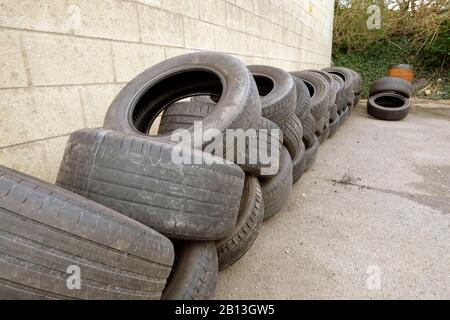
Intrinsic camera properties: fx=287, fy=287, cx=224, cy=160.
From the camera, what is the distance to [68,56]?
76.7 inches

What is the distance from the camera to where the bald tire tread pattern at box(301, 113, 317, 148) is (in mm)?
3393

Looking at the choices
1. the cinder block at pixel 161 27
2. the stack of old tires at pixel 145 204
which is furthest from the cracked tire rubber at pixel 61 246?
the cinder block at pixel 161 27

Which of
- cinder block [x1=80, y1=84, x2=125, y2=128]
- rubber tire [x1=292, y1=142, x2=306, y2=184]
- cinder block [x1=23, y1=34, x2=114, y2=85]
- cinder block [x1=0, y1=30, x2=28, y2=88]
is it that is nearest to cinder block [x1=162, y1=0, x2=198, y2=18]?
cinder block [x1=23, y1=34, x2=114, y2=85]

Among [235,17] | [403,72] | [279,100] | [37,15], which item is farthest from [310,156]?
[403,72]

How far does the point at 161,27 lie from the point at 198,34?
70 cm

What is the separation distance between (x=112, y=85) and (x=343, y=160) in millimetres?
3042

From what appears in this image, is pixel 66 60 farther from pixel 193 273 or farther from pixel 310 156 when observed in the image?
pixel 310 156

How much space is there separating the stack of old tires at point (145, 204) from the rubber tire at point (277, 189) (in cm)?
1

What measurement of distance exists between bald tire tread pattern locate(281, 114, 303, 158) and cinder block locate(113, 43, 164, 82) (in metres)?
1.40

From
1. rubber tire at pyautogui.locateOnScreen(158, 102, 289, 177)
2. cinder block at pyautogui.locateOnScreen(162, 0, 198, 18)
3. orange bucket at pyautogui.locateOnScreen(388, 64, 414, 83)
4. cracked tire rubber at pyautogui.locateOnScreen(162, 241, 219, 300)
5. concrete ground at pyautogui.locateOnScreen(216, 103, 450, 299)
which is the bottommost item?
concrete ground at pyautogui.locateOnScreen(216, 103, 450, 299)

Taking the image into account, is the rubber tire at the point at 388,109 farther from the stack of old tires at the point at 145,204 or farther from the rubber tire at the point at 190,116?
the rubber tire at the point at 190,116

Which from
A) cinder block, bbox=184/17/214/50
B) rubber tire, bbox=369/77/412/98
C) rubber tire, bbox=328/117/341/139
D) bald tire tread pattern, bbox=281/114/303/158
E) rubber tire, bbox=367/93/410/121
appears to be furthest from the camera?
rubber tire, bbox=369/77/412/98

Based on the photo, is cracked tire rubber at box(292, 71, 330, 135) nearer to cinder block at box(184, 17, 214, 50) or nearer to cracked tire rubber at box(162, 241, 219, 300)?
cinder block at box(184, 17, 214, 50)
